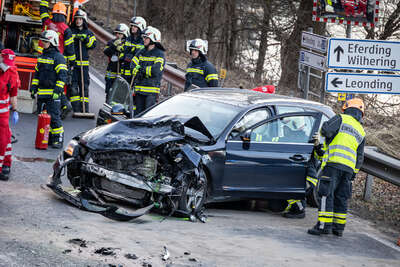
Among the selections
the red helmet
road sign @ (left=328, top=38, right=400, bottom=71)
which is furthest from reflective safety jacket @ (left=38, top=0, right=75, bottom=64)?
road sign @ (left=328, top=38, right=400, bottom=71)

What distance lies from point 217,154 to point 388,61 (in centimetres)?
430

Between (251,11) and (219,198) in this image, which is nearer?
(219,198)

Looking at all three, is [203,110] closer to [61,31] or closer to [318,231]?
[318,231]

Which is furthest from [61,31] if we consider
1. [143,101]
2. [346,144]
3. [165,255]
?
[165,255]

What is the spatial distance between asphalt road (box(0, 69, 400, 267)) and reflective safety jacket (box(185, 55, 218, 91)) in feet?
12.0

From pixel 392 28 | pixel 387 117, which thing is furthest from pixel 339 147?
pixel 392 28

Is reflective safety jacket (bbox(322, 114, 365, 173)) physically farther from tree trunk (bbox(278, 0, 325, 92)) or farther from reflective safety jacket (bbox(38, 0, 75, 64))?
tree trunk (bbox(278, 0, 325, 92))

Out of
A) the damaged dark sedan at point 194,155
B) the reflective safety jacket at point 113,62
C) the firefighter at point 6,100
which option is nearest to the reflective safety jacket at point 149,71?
the reflective safety jacket at point 113,62

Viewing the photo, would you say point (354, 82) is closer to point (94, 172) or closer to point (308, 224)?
point (308, 224)

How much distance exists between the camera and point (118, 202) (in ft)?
27.3

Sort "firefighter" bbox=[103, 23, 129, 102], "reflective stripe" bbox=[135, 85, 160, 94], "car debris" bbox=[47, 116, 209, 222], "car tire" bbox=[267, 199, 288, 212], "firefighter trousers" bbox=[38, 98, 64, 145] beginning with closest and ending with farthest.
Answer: "car debris" bbox=[47, 116, 209, 222] < "car tire" bbox=[267, 199, 288, 212] < "firefighter trousers" bbox=[38, 98, 64, 145] < "reflective stripe" bbox=[135, 85, 160, 94] < "firefighter" bbox=[103, 23, 129, 102]

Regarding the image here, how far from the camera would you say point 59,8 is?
1383 centimetres

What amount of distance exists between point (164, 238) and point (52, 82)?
5.38 meters

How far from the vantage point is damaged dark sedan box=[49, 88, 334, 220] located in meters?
7.81
